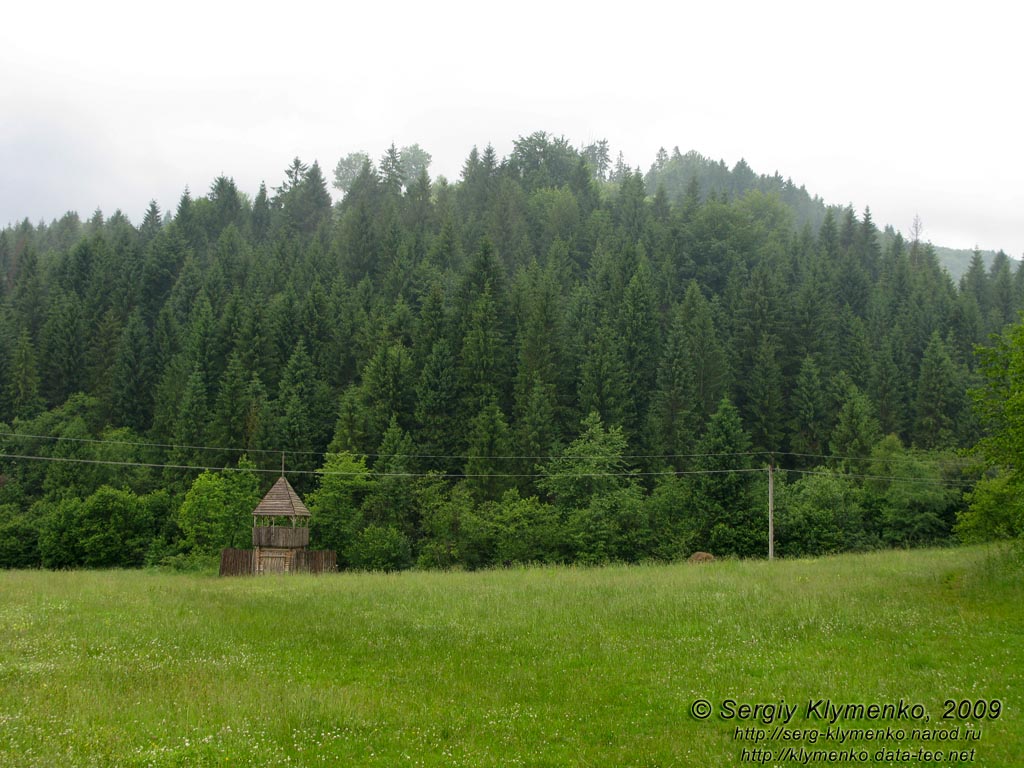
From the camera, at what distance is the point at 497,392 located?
7912 cm

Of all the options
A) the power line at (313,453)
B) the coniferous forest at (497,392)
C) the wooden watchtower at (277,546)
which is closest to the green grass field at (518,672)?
the coniferous forest at (497,392)

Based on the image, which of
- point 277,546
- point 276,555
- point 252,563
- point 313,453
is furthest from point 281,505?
point 313,453

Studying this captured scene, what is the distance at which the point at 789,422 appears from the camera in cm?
7988

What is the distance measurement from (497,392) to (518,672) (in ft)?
209

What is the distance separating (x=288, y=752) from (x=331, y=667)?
5.05m

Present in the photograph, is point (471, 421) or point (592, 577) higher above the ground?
point (471, 421)

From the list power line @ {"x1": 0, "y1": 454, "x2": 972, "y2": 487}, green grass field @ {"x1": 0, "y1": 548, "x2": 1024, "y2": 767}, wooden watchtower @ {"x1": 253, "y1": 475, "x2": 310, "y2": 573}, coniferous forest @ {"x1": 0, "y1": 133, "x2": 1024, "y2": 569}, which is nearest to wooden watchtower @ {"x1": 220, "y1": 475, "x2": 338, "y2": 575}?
wooden watchtower @ {"x1": 253, "y1": 475, "x2": 310, "y2": 573}

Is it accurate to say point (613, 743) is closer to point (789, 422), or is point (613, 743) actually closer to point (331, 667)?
point (331, 667)

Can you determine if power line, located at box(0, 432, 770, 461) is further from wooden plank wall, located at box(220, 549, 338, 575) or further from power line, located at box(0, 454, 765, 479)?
wooden plank wall, located at box(220, 549, 338, 575)

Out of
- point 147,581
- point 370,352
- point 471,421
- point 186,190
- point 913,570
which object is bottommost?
point 147,581

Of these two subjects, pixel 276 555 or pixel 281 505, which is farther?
pixel 281 505


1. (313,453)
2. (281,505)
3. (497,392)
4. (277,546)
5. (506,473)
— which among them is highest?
(497,392)

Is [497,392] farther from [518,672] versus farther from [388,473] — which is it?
[518,672]

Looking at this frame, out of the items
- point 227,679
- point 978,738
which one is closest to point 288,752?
point 227,679
